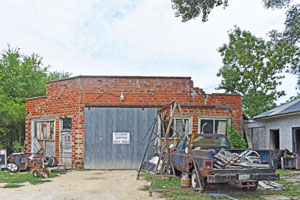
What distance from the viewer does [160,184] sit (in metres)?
9.30

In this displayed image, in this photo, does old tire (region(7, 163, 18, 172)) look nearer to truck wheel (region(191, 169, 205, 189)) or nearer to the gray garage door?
the gray garage door

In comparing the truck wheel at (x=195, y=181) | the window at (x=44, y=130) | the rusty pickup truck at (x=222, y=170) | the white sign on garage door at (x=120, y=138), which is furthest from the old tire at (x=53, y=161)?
the truck wheel at (x=195, y=181)

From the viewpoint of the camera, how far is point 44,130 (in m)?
15.7

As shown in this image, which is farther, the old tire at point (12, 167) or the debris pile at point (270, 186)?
the old tire at point (12, 167)

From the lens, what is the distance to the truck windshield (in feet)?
32.6

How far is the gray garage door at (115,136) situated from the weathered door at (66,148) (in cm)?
82

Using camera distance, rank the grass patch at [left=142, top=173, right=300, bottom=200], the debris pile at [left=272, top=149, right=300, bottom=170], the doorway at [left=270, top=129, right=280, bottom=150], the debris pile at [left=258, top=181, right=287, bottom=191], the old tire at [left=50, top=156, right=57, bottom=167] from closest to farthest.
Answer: the grass patch at [left=142, top=173, right=300, bottom=200]
the debris pile at [left=258, top=181, right=287, bottom=191]
the debris pile at [left=272, top=149, right=300, bottom=170]
the old tire at [left=50, top=156, right=57, bottom=167]
the doorway at [left=270, top=129, right=280, bottom=150]

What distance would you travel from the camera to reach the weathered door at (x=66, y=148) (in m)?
14.6

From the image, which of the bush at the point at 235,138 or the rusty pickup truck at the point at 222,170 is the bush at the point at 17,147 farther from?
the rusty pickup truck at the point at 222,170

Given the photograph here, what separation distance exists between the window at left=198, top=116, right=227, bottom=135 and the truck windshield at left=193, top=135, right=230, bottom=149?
14.2 feet

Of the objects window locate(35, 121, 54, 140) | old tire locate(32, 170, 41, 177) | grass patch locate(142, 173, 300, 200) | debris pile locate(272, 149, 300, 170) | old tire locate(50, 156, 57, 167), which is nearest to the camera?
grass patch locate(142, 173, 300, 200)

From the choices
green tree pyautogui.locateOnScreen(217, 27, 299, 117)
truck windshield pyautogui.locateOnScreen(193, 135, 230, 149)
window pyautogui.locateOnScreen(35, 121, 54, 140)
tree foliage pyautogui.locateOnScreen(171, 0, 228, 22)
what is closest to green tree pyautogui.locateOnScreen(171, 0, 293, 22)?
tree foliage pyautogui.locateOnScreen(171, 0, 228, 22)

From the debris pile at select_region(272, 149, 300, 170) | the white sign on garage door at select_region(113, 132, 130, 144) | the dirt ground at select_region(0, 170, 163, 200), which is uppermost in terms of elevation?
the white sign on garage door at select_region(113, 132, 130, 144)

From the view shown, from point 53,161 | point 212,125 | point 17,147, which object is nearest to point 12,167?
point 53,161
